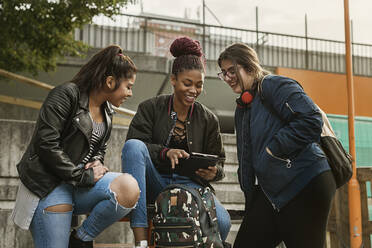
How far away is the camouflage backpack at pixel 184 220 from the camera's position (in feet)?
8.06

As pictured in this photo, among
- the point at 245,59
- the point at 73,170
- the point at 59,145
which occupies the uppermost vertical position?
the point at 245,59

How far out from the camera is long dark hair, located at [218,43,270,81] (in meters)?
Answer: 2.53

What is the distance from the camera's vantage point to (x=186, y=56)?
10.3ft

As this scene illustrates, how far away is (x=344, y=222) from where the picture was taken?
4.23 metres

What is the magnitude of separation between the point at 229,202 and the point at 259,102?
325 centimetres

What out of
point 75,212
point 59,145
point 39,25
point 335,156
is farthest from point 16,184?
point 335,156

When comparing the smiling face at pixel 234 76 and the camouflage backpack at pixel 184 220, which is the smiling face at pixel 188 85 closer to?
the smiling face at pixel 234 76

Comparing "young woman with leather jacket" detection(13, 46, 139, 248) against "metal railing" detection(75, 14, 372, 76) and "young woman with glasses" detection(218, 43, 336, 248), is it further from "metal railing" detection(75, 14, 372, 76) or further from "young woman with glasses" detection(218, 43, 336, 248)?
"metal railing" detection(75, 14, 372, 76)

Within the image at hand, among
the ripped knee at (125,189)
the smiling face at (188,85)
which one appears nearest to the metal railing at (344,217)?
the smiling face at (188,85)

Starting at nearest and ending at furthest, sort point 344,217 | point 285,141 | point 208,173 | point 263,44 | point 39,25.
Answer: point 285,141
point 208,173
point 344,217
point 39,25
point 263,44

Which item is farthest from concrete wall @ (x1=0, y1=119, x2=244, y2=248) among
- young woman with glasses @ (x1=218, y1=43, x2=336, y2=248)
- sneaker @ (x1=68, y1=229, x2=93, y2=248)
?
young woman with glasses @ (x1=218, y1=43, x2=336, y2=248)

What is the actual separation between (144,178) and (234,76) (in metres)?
0.92

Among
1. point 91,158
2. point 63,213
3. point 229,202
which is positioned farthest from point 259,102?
point 229,202

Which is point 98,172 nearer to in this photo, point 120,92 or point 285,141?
point 120,92
